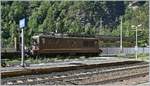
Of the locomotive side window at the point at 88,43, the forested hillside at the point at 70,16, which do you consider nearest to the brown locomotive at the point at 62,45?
the locomotive side window at the point at 88,43

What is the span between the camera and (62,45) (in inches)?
1763

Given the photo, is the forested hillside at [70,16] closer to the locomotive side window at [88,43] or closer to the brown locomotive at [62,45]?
the locomotive side window at [88,43]

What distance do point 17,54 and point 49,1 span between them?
3702 inches

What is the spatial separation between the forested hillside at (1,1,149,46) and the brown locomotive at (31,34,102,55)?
44364 mm

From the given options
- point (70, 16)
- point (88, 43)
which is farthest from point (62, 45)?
point (70, 16)

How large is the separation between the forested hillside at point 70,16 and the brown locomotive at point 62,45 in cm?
4436

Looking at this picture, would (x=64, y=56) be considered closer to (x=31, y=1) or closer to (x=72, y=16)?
(x=72, y=16)

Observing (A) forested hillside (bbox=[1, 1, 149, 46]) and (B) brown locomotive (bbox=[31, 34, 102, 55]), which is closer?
(B) brown locomotive (bbox=[31, 34, 102, 55])

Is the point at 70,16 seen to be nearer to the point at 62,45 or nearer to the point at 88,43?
the point at 88,43

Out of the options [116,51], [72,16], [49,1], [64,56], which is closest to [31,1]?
[49,1]

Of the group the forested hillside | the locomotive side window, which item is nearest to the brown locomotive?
the locomotive side window

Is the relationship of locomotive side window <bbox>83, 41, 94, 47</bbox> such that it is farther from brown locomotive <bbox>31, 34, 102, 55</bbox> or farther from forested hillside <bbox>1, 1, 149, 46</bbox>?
forested hillside <bbox>1, 1, 149, 46</bbox>

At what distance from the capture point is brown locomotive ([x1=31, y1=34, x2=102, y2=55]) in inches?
1679

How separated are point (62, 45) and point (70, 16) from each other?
276ft
